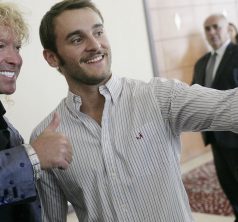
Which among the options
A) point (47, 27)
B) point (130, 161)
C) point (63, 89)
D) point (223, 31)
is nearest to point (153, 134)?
point (130, 161)

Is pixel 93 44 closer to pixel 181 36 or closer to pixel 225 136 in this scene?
pixel 225 136

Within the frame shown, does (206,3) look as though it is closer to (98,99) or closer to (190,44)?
(190,44)

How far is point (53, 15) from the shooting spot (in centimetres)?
159

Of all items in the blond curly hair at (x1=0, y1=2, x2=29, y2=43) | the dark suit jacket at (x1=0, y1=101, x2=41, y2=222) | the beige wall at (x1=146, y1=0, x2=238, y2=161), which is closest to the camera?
the dark suit jacket at (x1=0, y1=101, x2=41, y2=222)

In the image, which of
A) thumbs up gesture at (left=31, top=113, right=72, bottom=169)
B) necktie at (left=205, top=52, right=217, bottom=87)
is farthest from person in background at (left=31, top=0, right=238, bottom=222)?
necktie at (left=205, top=52, right=217, bottom=87)

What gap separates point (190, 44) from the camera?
5.23m

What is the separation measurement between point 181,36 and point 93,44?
3827mm

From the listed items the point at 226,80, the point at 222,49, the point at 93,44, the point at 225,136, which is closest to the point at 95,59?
the point at 93,44

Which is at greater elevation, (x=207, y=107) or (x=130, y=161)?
(x=207, y=107)

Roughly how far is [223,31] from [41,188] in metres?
3.11

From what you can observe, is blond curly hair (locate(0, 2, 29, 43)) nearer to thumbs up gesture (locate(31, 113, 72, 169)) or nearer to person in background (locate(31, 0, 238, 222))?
person in background (locate(31, 0, 238, 222))

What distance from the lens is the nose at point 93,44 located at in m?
1.46

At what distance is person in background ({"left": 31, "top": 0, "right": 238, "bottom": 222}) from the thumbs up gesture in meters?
0.24

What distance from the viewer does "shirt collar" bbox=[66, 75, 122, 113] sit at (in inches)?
56.7
